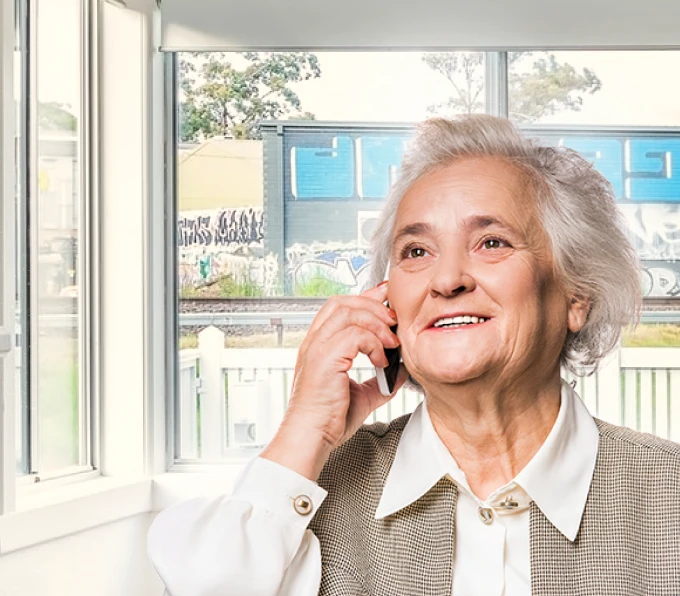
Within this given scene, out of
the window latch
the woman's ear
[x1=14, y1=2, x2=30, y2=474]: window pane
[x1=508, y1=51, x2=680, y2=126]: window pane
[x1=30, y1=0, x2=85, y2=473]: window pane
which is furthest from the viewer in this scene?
[x1=508, y1=51, x2=680, y2=126]: window pane

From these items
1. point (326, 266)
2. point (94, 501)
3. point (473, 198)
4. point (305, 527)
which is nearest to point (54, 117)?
point (326, 266)

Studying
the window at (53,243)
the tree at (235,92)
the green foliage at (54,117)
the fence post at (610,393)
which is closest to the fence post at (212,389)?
the window at (53,243)

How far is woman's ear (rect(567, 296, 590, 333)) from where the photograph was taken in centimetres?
161

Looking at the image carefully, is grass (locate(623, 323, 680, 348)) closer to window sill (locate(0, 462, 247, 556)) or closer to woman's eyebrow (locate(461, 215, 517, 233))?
window sill (locate(0, 462, 247, 556))

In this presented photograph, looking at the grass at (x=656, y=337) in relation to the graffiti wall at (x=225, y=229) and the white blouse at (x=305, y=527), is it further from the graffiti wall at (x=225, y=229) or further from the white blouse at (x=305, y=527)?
the white blouse at (x=305, y=527)

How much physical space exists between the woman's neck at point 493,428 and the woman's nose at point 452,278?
0.55ft

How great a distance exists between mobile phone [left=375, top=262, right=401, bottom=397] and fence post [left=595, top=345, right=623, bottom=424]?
1.58 meters

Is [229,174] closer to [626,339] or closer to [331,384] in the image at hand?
[626,339]

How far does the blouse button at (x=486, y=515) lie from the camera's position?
57.2 inches

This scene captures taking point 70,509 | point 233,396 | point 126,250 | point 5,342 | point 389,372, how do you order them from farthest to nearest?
point 233,396, point 126,250, point 70,509, point 5,342, point 389,372

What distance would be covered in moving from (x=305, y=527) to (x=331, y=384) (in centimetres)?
24

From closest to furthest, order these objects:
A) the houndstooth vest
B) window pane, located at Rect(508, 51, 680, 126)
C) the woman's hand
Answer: the houndstooth vest
the woman's hand
window pane, located at Rect(508, 51, 680, 126)

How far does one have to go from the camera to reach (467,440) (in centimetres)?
155

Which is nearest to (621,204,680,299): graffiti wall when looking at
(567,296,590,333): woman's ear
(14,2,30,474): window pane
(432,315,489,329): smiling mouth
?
(567,296,590,333): woman's ear
